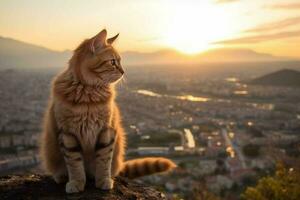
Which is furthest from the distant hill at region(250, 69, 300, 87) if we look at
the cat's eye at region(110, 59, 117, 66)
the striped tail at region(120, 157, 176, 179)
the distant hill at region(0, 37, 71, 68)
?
the cat's eye at region(110, 59, 117, 66)

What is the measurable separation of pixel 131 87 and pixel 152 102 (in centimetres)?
1456

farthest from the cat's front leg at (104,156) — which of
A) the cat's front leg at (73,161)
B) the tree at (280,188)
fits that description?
the tree at (280,188)

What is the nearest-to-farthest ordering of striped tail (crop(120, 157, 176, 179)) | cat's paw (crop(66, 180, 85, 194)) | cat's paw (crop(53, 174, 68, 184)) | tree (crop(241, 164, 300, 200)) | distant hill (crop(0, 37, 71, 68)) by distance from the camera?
1. cat's paw (crop(66, 180, 85, 194))
2. cat's paw (crop(53, 174, 68, 184))
3. striped tail (crop(120, 157, 176, 179))
4. tree (crop(241, 164, 300, 200))
5. distant hill (crop(0, 37, 71, 68))

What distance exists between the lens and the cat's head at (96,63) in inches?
113

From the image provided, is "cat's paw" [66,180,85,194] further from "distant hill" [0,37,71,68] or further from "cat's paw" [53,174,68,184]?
"distant hill" [0,37,71,68]

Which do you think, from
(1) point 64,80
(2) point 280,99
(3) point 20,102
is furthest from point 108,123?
(2) point 280,99

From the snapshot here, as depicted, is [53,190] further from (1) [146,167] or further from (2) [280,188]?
(2) [280,188]

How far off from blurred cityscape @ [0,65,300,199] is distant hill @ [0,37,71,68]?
99.9 feet

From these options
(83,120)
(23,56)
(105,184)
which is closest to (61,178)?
(105,184)

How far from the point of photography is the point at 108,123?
2.92 meters

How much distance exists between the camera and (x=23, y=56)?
10212cm

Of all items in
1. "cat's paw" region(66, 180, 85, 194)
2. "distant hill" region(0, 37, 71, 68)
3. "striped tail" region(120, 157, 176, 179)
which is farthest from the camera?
"distant hill" region(0, 37, 71, 68)

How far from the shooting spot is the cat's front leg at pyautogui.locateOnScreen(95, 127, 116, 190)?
9.54 feet

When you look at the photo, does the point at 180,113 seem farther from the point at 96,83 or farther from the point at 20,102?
the point at 96,83
